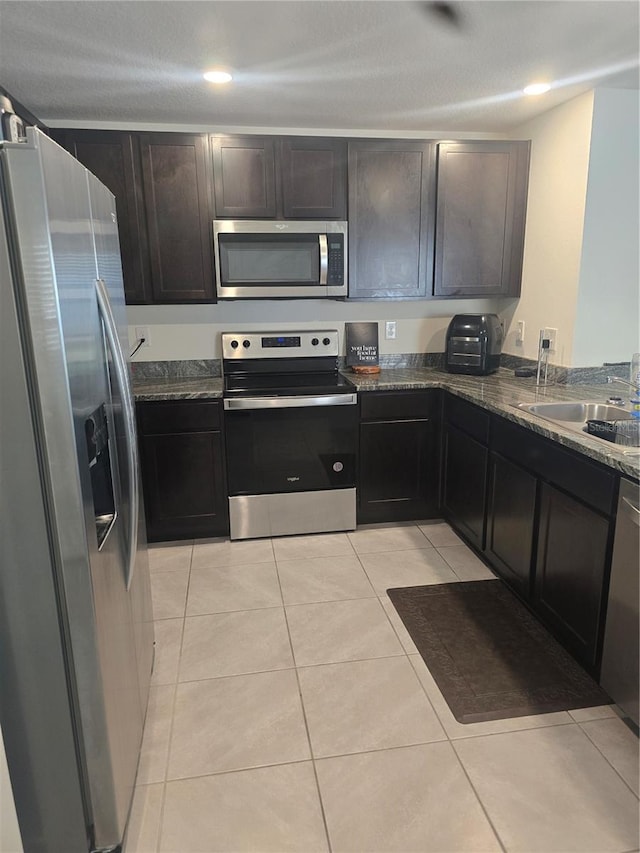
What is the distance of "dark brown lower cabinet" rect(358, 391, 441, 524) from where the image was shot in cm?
323

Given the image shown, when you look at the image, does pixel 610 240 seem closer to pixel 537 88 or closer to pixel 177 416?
pixel 537 88

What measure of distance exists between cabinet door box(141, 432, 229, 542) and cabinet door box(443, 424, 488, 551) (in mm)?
1321

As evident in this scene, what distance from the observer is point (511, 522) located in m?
2.57

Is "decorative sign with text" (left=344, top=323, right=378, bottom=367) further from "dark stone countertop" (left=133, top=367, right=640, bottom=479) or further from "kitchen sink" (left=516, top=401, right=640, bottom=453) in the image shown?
"kitchen sink" (left=516, top=401, right=640, bottom=453)

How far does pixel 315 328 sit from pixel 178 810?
8.79 feet

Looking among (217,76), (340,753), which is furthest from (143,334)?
(340,753)

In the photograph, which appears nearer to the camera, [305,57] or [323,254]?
[305,57]

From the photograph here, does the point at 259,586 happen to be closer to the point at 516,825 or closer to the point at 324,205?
the point at 516,825

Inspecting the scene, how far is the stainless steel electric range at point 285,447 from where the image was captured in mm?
3102

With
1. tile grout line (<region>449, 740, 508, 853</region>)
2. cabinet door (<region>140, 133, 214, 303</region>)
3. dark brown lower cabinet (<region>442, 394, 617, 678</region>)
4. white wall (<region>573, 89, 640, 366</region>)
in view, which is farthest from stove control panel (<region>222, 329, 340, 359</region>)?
tile grout line (<region>449, 740, 508, 853</region>)

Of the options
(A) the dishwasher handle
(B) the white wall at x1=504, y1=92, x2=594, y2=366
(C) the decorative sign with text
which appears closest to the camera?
(A) the dishwasher handle

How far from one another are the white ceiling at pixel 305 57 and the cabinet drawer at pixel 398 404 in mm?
1514

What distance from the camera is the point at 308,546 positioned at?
318 centimetres

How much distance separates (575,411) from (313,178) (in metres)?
1.88
